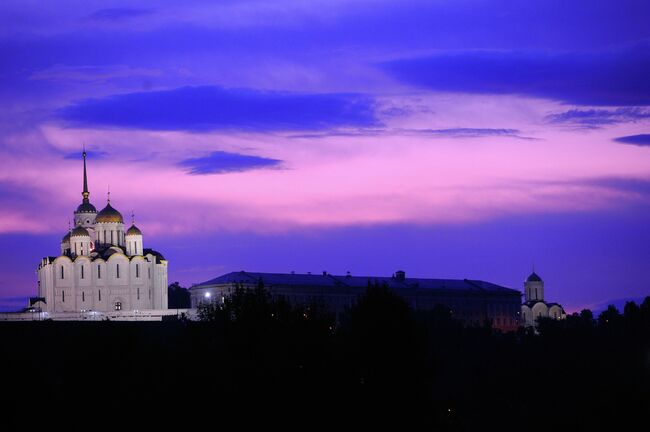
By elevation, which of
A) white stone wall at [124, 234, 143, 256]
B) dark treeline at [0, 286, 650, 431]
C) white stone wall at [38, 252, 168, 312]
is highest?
white stone wall at [124, 234, 143, 256]

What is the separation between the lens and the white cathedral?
143 m

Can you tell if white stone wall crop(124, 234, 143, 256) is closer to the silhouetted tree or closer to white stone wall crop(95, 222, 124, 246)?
white stone wall crop(95, 222, 124, 246)

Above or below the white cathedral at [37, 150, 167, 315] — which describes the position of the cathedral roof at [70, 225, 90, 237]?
above

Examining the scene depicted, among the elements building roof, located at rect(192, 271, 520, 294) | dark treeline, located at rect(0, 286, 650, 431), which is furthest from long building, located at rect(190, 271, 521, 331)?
dark treeline, located at rect(0, 286, 650, 431)

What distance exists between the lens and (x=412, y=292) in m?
180

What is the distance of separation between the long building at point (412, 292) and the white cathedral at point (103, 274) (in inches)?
651

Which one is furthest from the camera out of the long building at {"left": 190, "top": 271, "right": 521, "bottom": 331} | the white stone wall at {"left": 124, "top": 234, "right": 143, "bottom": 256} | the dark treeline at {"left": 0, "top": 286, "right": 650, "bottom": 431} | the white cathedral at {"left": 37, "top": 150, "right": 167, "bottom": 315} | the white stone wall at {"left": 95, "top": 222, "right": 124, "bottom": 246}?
the long building at {"left": 190, "top": 271, "right": 521, "bottom": 331}

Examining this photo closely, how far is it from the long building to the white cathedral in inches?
651

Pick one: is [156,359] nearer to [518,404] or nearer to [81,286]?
[518,404]

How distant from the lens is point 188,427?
50.8m

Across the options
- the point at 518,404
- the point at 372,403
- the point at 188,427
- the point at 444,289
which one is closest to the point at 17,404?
the point at 188,427

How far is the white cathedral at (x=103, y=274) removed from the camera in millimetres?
143000

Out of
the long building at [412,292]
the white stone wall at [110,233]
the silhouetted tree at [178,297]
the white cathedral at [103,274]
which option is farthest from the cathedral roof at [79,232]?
the silhouetted tree at [178,297]

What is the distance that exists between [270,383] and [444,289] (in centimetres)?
13272
